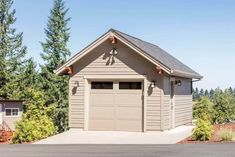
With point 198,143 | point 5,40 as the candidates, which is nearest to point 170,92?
point 198,143

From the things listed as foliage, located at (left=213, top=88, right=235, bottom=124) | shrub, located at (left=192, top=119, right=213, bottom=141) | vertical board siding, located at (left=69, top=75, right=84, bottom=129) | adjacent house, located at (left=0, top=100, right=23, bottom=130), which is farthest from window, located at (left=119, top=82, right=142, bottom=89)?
foliage, located at (left=213, top=88, right=235, bottom=124)

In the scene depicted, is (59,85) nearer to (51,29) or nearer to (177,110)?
(51,29)

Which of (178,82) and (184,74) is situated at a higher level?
(184,74)

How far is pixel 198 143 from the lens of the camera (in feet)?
56.3

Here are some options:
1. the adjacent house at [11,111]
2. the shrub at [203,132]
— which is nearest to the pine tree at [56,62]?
the adjacent house at [11,111]

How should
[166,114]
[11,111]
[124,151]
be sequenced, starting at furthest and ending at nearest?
[11,111]
[166,114]
[124,151]

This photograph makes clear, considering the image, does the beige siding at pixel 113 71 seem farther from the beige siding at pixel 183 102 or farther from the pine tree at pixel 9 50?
the pine tree at pixel 9 50

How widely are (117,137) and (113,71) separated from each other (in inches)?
150

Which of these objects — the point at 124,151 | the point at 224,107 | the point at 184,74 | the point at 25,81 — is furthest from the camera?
the point at 25,81

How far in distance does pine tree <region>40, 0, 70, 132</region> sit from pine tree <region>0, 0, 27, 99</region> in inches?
164

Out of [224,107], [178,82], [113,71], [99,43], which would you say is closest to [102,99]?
[113,71]

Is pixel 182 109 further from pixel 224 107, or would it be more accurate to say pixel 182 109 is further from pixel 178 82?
pixel 224 107

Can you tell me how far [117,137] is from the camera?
2027cm

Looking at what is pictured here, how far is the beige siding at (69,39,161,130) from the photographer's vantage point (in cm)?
2180
